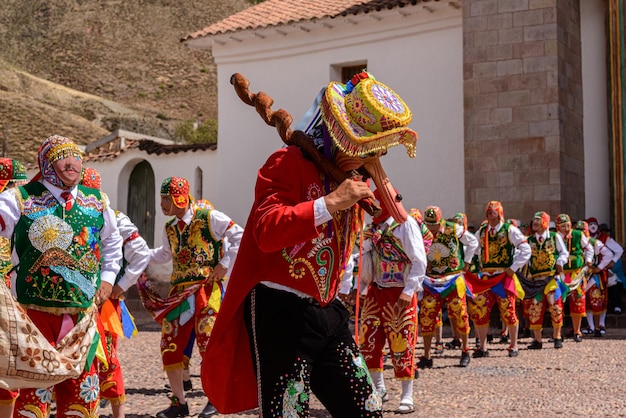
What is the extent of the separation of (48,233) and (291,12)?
579 inches

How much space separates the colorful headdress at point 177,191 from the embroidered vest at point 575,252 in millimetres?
7733

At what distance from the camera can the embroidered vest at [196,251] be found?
7625mm

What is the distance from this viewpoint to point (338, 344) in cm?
Result: 381

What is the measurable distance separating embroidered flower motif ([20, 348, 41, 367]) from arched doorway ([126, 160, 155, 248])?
16486 millimetres

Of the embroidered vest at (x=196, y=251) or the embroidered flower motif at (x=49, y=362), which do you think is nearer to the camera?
the embroidered flower motif at (x=49, y=362)

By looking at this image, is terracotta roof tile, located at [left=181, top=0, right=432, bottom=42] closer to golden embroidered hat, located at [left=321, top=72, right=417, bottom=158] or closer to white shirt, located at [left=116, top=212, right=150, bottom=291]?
white shirt, located at [left=116, top=212, right=150, bottom=291]

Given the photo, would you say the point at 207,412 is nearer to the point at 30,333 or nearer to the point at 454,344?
the point at 30,333

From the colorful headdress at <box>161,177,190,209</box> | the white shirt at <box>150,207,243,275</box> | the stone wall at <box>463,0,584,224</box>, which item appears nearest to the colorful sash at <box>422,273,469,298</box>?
the white shirt at <box>150,207,243,275</box>

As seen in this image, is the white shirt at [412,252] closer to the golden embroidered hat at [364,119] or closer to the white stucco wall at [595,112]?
the golden embroidered hat at [364,119]

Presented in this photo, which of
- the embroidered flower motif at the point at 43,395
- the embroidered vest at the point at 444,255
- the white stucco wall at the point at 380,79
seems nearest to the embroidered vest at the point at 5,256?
the embroidered flower motif at the point at 43,395

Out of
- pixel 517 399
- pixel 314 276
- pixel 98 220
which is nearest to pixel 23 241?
pixel 98 220

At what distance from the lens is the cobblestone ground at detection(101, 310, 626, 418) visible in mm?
7469

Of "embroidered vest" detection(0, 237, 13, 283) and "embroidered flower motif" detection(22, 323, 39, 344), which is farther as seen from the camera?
"embroidered vest" detection(0, 237, 13, 283)

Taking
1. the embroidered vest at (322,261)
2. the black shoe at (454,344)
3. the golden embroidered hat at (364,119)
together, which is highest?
the golden embroidered hat at (364,119)
